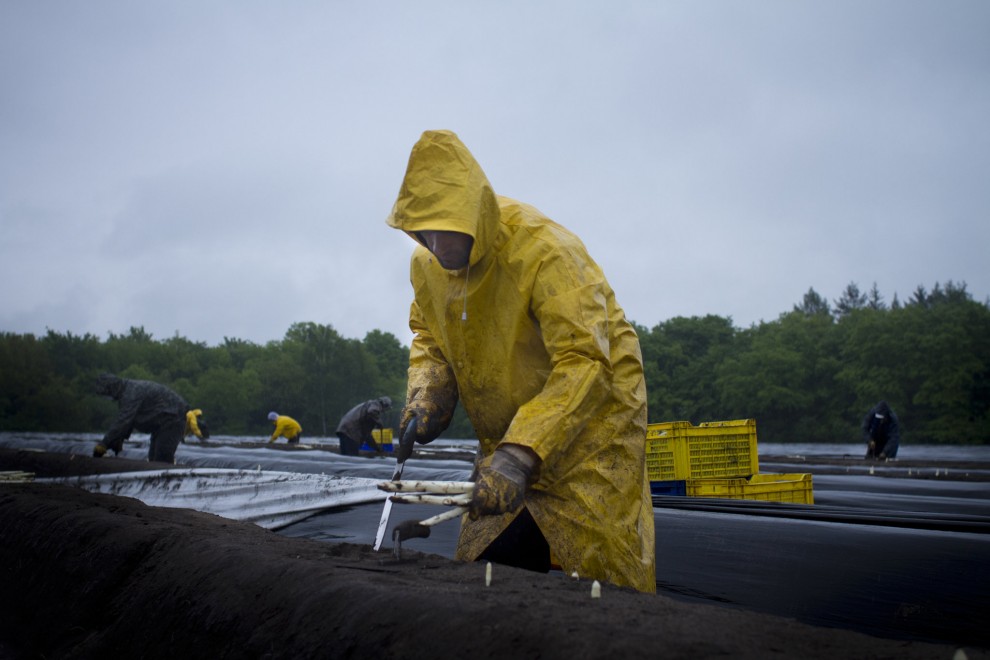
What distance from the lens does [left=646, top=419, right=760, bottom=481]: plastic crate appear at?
23.7 ft

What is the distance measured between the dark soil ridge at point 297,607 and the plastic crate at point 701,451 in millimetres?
4531

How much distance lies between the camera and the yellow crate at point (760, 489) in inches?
252

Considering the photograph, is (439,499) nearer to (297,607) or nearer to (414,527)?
(414,527)

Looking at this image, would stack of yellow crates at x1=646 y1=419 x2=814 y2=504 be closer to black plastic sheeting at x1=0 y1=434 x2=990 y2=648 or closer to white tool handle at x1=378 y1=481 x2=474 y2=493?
black plastic sheeting at x1=0 y1=434 x2=990 y2=648

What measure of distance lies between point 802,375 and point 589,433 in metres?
43.8

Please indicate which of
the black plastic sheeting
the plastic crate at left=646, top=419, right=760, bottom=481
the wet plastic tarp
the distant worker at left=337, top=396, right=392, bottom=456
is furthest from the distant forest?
the black plastic sheeting

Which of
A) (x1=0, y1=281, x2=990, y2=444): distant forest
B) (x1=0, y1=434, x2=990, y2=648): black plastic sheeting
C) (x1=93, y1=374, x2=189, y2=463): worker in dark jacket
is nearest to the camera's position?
(x1=0, y1=434, x2=990, y2=648): black plastic sheeting

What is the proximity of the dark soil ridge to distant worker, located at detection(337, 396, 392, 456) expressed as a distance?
9373 mm

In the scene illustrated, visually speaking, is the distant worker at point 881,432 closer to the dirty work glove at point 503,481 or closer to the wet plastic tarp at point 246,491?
the wet plastic tarp at point 246,491

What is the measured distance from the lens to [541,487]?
2.44 meters

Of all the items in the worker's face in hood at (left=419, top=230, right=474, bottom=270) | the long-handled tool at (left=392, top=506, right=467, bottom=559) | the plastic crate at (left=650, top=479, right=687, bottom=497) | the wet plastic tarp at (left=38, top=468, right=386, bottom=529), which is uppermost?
the worker's face in hood at (left=419, top=230, right=474, bottom=270)

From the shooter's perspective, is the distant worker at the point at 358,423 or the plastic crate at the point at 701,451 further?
the distant worker at the point at 358,423

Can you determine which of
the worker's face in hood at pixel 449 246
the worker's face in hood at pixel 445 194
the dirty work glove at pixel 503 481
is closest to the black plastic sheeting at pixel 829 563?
the dirty work glove at pixel 503 481

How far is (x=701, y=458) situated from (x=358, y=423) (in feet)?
24.0
